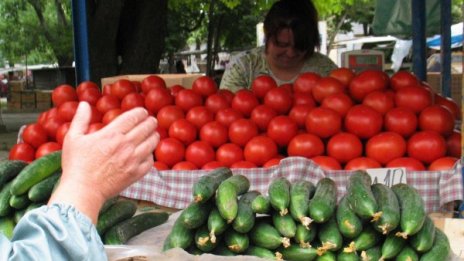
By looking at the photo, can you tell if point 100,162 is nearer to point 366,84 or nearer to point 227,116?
point 227,116

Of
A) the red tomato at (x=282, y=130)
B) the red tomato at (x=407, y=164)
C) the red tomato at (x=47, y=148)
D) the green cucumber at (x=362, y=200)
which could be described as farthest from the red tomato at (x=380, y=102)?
the red tomato at (x=47, y=148)

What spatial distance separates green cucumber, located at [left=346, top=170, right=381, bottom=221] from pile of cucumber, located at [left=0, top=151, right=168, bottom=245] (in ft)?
3.62

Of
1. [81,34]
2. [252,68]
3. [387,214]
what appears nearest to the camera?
[387,214]

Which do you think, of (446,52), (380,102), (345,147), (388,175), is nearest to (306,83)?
(380,102)

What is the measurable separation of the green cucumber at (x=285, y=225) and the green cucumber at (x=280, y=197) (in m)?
0.03

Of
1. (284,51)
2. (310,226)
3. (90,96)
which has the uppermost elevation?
(284,51)

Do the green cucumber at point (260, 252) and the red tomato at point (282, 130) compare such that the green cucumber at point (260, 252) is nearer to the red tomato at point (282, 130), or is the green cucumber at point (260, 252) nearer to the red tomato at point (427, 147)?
the red tomato at point (282, 130)

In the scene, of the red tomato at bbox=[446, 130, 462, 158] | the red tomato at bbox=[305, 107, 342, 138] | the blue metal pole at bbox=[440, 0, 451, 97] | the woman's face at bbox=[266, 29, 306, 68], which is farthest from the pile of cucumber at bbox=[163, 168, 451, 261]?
the blue metal pole at bbox=[440, 0, 451, 97]

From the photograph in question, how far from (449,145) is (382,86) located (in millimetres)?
553

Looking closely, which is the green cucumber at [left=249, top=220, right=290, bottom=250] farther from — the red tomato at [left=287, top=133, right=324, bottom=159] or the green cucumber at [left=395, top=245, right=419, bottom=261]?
the red tomato at [left=287, top=133, right=324, bottom=159]

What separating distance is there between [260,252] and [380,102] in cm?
144

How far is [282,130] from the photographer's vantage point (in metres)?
3.38

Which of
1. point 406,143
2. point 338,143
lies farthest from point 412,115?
point 338,143

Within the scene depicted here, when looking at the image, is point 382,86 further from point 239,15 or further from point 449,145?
point 239,15
